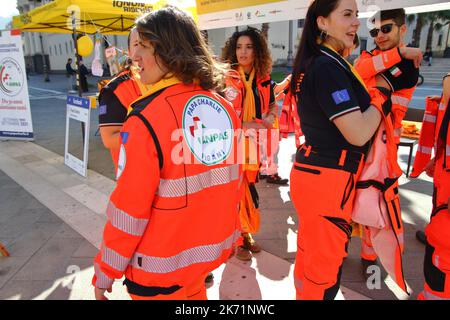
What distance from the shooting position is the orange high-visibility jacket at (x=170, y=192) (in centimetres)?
117

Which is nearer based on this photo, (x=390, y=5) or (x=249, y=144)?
(x=390, y=5)

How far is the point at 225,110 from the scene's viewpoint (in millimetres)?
1452

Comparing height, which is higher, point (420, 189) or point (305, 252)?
point (305, 252)

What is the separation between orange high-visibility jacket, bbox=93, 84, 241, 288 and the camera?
117 cm

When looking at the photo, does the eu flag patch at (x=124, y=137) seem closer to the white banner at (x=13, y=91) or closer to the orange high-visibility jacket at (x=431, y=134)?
the orange high-visibility jacket at (x=431, y=134)

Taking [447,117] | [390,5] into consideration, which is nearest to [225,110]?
[447,117]

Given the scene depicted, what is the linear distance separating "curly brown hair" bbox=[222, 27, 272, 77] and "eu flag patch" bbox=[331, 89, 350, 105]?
170 centimetres

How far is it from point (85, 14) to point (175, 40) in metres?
8.65

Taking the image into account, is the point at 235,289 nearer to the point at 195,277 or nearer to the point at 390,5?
the point at 195,277

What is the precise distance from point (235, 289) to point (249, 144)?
120 centimetres

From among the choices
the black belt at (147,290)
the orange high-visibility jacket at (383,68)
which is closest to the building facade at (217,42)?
the orange high-visibility jacket at (383,68)

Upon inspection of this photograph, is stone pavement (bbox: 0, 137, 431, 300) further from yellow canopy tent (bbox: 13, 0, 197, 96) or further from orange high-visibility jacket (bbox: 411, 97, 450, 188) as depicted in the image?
yellow canopy tent (bbox: 13, 0, 197, 96)

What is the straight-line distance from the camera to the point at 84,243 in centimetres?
330

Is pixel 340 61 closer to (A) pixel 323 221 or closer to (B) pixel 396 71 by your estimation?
(A) pixel 323 221
